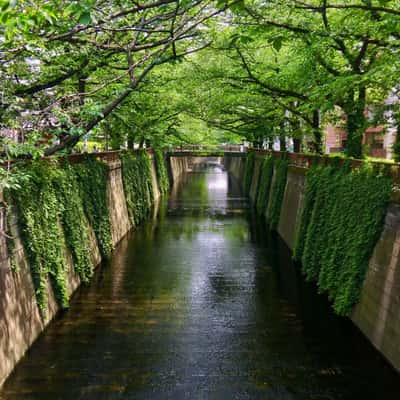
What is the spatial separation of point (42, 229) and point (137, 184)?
19331 millimetres

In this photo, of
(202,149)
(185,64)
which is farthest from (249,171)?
(185,64)

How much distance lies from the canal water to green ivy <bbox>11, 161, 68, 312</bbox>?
1295 mm

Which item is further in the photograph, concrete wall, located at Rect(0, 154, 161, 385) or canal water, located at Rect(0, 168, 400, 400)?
concrete wall, located at Rect(0, 154, 161, 385)

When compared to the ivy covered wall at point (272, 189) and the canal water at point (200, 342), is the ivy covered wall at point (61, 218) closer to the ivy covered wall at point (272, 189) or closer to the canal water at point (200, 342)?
the canal water at point (200, 342)

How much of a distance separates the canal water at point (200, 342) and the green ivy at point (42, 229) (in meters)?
1.30

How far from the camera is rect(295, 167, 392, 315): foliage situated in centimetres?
1219

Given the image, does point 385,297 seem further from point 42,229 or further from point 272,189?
point 272,189

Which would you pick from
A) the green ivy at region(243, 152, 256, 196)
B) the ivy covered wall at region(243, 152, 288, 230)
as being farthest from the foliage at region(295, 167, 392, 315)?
the green ivy at region(243, 152, 256, 196)

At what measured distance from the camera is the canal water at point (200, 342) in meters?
9.81

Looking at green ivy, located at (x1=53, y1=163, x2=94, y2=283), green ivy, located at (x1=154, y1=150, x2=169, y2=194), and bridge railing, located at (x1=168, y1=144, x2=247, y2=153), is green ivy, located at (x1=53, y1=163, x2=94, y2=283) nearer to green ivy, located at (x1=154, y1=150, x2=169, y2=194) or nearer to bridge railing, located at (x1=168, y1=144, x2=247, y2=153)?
green ivy, located at (x1=154, y1=150, x2=169, y2=194)

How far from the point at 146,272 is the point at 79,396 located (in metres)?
9.32

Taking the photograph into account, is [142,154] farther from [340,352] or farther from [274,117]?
[340,352]

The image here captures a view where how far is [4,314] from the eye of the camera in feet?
32.6

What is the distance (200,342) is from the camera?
475 inches
